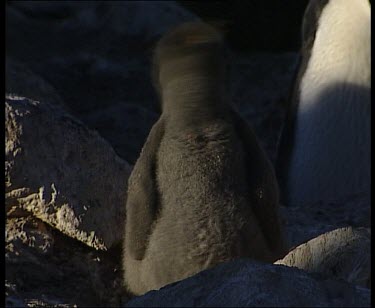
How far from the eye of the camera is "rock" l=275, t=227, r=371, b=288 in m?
2.18

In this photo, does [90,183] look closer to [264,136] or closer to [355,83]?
[355,83]

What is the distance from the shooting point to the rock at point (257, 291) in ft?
5.69

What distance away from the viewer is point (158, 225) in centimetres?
273

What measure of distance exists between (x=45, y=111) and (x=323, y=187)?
6.26 feet

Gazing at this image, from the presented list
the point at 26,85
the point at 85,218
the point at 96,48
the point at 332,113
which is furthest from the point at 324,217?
the point at 96,48

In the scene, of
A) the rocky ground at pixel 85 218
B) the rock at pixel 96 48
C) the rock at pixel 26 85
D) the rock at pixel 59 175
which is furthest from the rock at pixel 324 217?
the rock at pixel 96 48

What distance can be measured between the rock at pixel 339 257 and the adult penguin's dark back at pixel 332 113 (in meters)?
2.19

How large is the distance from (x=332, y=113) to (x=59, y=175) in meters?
2.00

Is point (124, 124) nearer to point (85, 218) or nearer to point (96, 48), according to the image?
point (96, 48)

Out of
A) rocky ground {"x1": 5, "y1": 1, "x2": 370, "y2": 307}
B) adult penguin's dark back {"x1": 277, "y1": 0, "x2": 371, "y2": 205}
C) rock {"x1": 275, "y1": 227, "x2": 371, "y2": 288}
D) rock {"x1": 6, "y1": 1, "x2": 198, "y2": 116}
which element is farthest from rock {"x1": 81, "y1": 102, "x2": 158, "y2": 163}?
rock {"x1": 275, "y1": 227, "x2": 371, "y2": 288}

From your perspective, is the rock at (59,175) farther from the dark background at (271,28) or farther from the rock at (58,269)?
the dark background at (271,28)

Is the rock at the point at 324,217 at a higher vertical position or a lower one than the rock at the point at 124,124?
lower

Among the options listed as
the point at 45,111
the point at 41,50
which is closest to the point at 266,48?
the point at 41,50

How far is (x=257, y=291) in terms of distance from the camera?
1748 millimetres
